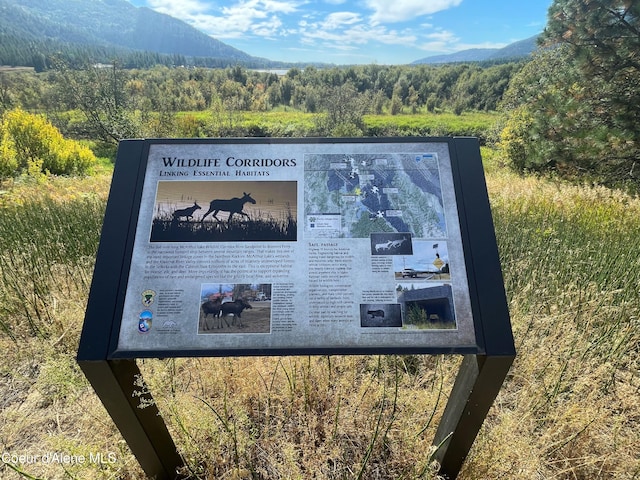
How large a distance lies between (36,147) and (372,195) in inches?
548

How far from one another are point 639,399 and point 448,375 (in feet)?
3.72

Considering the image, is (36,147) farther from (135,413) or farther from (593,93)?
(593,93)

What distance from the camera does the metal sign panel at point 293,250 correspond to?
1.35 metres

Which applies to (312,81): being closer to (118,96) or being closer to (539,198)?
(118,96)

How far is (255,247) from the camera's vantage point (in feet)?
4.77

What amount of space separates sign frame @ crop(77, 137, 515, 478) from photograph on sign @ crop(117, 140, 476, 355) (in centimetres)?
2

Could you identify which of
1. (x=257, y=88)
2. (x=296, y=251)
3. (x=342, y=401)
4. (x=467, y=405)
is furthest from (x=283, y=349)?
(x=257, y=88)

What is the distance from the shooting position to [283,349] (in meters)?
1.33

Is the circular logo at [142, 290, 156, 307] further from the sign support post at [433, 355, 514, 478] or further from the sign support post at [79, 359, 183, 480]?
the sign support post at [433, 355, 514, 478]

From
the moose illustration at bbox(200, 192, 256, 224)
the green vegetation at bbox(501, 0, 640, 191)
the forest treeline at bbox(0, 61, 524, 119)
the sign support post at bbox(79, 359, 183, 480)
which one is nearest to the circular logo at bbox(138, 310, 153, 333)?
the sign support post at bbox(79, 359, 183, 480)

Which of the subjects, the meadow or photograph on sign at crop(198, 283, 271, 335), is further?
the meadow

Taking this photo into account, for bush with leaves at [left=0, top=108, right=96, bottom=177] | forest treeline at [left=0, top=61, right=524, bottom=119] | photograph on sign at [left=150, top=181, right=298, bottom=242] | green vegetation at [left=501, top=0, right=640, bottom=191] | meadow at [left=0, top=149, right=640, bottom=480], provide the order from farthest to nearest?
1. forest treeline at [left=0, top=61, right=524, bottom=119]
2. bush with leaves at [left=0, top=108, right=96, bottom=177]
3. green vegetation at [left=501, top=0, right=640, bottom=191]
4. meadow at [left=0, top=149, right=640, bottom=480]
5. photograph on sign at [left=150, top=181, right=298, bottom=242]

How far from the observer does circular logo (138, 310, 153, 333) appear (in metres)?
1.34

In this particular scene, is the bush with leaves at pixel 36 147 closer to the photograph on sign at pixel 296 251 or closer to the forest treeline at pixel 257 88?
the photograph on sign at pixel 296 251
